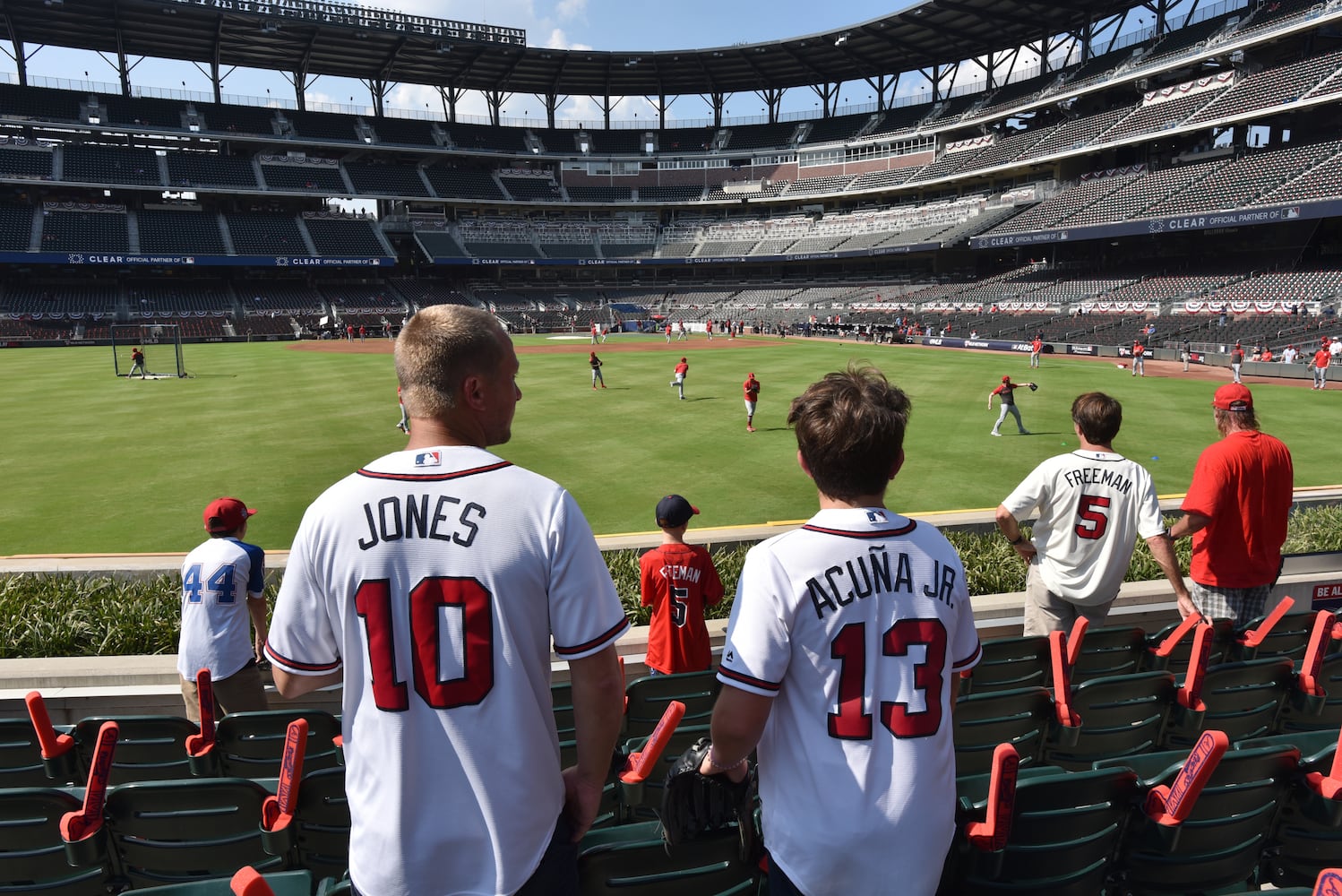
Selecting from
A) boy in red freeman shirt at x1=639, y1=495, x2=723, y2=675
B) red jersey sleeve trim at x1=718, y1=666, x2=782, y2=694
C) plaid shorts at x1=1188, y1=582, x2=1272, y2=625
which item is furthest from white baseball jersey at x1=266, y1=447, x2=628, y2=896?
plaid shorts at x1=1188, y1=582, x2=1272, y2=625

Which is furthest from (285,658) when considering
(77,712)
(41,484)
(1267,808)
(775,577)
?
(41,484)

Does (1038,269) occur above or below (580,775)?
above

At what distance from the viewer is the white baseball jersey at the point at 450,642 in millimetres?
2150

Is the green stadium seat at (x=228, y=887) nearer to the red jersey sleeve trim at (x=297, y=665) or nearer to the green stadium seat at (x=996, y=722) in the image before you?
the red jersey sleeve trim at (x=297, y=665)

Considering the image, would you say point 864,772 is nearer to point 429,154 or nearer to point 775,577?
point 775,577

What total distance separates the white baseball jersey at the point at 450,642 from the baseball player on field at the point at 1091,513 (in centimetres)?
374

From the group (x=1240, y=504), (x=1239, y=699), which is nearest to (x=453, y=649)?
(x=1239, y=699)

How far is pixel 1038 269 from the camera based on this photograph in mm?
60281

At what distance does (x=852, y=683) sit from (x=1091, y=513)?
3702mm

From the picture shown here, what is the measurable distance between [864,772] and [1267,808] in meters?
2.17

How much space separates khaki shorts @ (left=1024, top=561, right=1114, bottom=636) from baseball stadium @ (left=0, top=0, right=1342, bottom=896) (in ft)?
0.70

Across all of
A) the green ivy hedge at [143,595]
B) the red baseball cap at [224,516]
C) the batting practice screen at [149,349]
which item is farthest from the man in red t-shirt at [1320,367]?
the batting practice screen at [149,349]

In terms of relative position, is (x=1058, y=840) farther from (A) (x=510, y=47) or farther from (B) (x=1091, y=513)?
(A) (x=510, y=47)

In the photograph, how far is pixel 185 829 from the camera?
331 cm
